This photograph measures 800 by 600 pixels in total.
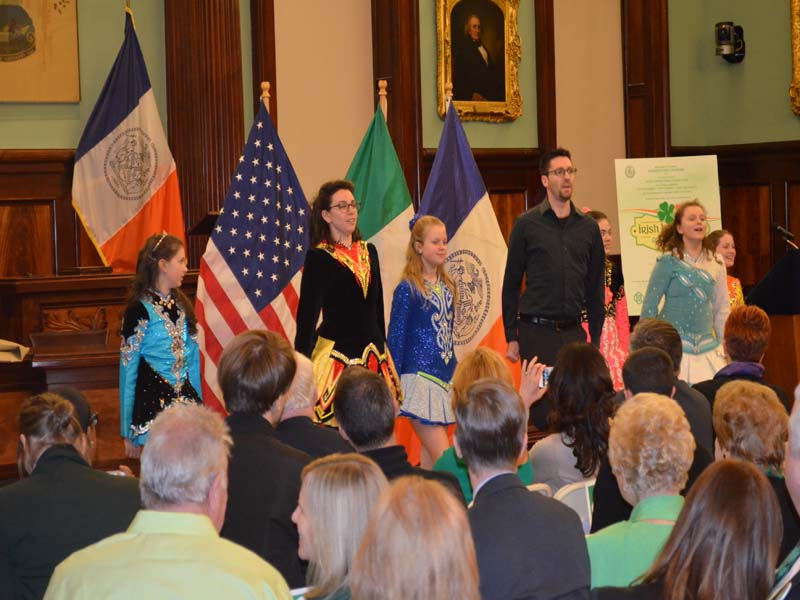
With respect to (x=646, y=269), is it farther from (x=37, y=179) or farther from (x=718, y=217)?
(x=37, y=179)

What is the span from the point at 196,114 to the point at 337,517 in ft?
21.8

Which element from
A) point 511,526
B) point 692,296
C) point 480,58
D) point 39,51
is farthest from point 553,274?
point 480,58

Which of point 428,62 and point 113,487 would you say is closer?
point 113,487

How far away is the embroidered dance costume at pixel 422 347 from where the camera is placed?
581 cm

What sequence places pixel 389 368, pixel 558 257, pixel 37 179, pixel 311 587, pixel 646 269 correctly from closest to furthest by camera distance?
pixel 311 587
pixel 389 368
pixel 558 257
pixel 37 179
pixel 646 269

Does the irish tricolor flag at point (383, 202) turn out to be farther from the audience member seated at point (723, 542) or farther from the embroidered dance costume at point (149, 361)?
the audience member seated at point (723, 542)

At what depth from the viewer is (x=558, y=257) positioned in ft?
20.2

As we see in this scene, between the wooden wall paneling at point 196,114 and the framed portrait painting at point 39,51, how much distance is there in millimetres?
691

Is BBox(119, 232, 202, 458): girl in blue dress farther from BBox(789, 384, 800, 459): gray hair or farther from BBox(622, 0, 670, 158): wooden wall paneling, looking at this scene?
BBox(622, 0, 670, 158): wooden wall paneling

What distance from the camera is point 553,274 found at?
6.13 metres

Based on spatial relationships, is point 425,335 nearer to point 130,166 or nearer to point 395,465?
point 395,465

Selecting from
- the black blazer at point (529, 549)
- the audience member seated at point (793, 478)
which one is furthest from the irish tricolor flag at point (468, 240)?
the audience member seated at point (793, 478)

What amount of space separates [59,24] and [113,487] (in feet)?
20.4

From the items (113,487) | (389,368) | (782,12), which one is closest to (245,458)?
(113,487)
